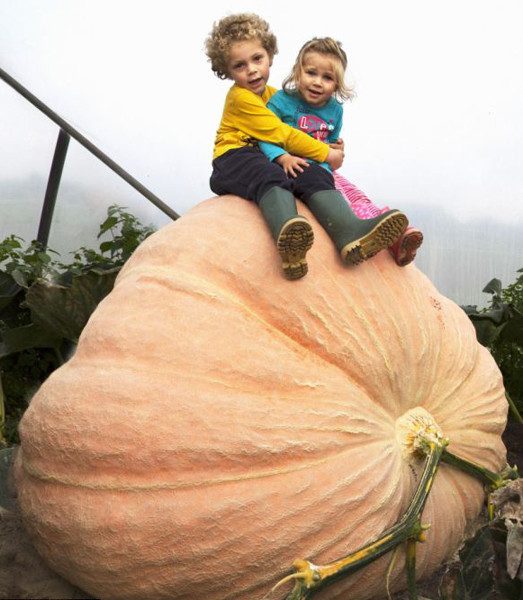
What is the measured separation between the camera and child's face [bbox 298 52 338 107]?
7.05 feet

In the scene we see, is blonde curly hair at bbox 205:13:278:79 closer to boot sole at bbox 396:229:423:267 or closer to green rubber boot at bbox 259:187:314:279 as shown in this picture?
green rubber boot at bbox 259:187:314:279

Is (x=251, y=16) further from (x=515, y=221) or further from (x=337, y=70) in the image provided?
(x=515, y=221)

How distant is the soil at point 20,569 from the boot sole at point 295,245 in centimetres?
80

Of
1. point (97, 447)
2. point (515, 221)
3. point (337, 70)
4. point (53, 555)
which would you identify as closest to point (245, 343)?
point (97, 447)

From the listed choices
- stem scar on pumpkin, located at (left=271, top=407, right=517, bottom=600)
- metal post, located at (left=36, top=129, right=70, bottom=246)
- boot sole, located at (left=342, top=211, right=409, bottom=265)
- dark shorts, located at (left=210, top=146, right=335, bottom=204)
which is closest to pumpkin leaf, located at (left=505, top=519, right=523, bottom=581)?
stem scar on pumpkin, located at (left=271, top=407, right=517, bottom=600)

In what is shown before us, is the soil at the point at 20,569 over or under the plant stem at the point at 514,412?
under

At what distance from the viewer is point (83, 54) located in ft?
12.8

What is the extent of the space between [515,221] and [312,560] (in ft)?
10.1

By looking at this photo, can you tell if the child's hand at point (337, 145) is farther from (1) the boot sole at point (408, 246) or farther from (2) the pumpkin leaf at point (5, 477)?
(2) the pumpkin leaf at point (5, 477)

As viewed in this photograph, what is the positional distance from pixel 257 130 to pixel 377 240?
51cm

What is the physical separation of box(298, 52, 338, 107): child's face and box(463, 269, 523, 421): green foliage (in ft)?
4.06

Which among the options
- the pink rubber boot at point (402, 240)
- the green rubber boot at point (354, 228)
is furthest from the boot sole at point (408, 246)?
the green rubber boot at point (354, 228)

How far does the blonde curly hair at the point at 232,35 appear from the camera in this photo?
→ 2158 mm

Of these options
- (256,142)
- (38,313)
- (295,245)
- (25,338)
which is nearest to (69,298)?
(38,313)
